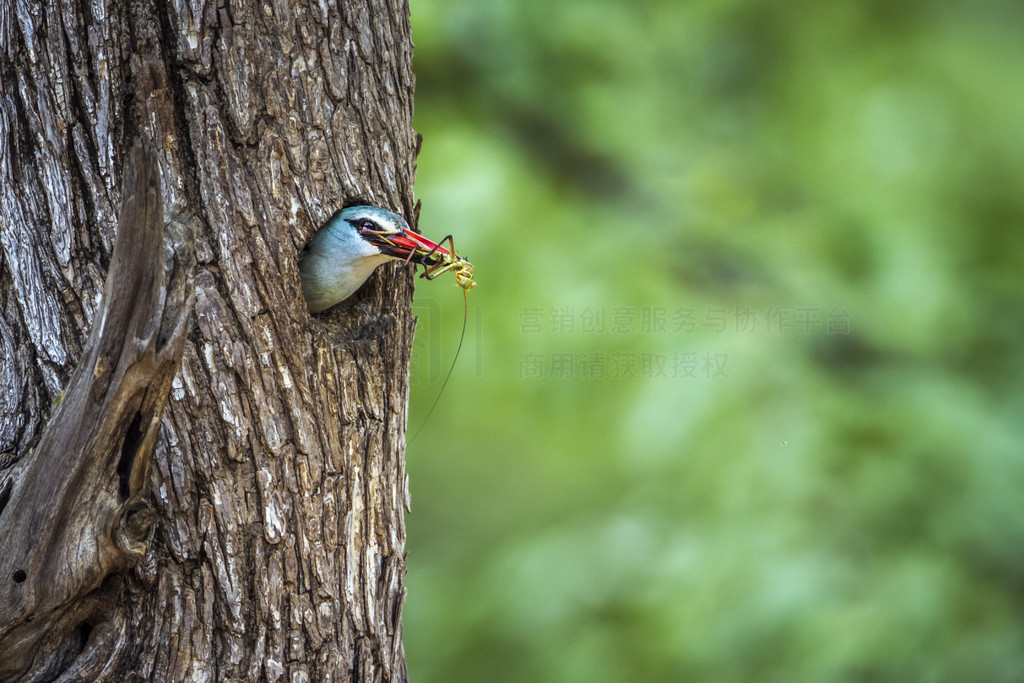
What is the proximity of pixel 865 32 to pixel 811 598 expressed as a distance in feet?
6.24

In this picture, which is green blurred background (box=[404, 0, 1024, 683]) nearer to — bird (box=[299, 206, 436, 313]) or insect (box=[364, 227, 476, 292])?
insect (box=[364, 227, 476, 292])

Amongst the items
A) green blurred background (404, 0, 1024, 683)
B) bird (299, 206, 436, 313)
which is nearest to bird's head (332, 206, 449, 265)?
bird (299, 206, 436, 313)

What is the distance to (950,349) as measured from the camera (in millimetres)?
2982

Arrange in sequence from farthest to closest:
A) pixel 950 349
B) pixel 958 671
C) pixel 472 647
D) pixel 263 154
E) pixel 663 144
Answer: pixel 472 647 < pixel 663 144 < pixel 950 349 < pixel 958 671 < pixel 263 154

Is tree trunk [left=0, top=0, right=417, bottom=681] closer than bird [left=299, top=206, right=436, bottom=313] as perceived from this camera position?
Yes

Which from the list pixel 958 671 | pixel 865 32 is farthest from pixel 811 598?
pixel 865 32

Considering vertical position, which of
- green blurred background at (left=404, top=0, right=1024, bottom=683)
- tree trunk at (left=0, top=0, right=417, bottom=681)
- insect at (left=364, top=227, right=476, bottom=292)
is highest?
green blurred background at (left=404, top=0, right=1024, bottom=683)

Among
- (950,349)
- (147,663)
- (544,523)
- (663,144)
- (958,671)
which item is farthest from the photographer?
(544,523)

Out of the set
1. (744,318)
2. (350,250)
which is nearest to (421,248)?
(350,250)

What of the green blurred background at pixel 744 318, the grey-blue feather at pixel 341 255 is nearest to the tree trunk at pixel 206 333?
the grey-blue feather at pixel 341 255

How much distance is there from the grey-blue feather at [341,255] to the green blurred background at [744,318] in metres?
1.08

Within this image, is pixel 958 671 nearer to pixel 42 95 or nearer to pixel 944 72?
pixel 944 72

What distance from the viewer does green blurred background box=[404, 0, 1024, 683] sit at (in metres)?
2.80

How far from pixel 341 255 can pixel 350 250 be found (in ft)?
0.07
